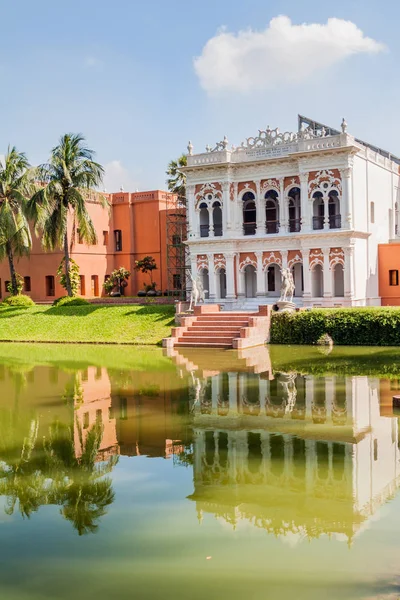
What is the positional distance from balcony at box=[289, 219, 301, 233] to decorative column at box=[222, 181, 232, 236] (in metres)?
2.84

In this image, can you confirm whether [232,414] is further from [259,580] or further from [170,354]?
[170,354]

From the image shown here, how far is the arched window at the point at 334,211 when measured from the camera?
29469 mm

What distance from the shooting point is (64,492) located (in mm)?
8227

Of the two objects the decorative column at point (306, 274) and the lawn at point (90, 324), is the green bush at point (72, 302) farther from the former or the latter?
the decorative column at point (306, 274)

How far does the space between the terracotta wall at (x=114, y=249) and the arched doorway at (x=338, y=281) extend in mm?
11658

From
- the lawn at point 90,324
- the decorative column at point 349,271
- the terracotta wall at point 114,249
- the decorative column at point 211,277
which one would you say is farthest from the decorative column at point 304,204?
the terracotta wall at point 114,249

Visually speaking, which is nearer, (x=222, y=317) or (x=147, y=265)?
(x=222, y=317)

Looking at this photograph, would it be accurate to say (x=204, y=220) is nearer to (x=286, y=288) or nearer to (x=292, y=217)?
(x=292, y=217)

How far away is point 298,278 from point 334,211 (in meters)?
3.52

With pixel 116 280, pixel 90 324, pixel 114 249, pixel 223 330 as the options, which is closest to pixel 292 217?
pixel 223 330

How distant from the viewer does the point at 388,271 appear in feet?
104

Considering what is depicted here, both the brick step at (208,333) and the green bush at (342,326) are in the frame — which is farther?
the brick step at (208,333)

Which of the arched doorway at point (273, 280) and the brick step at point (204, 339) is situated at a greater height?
the arched doorway at point (273, 280)

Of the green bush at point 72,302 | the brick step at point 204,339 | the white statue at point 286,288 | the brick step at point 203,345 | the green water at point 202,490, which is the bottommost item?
the green water at point 202,490
